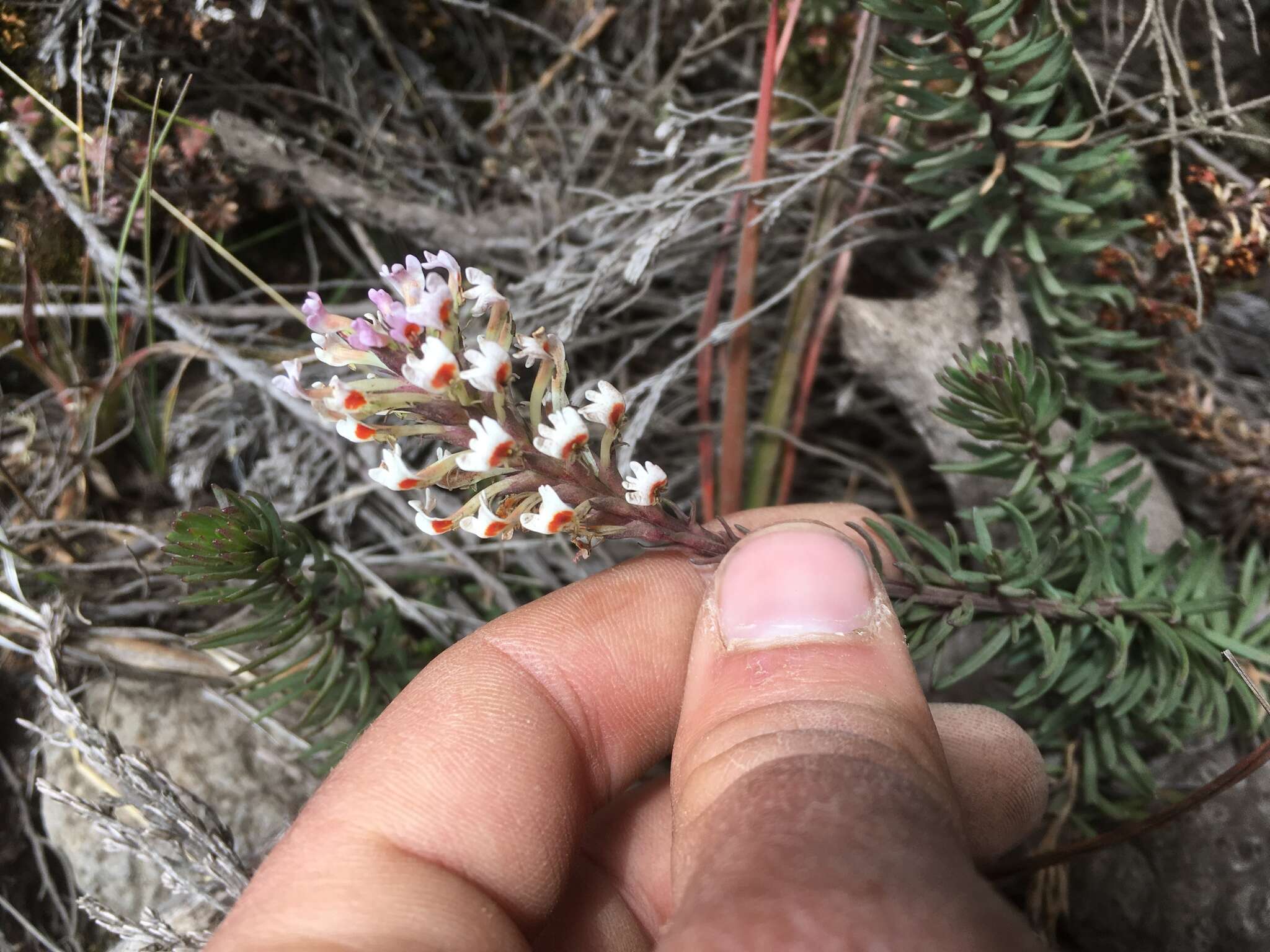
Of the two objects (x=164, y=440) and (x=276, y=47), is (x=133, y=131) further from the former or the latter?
(x=164, y=440)

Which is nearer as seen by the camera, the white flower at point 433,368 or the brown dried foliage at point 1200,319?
the white flower at point 433,368

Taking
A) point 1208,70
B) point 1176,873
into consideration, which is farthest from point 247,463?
point 1208,70

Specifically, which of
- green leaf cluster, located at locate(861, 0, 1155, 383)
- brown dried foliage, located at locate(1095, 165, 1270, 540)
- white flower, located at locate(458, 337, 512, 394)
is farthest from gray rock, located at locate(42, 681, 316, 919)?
brown dried foliage, located at locate(1095, 165, 1270, 540)

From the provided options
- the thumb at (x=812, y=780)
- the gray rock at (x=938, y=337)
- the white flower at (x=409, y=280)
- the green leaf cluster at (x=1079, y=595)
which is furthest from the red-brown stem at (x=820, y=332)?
the white flower at (x=409, y=280)

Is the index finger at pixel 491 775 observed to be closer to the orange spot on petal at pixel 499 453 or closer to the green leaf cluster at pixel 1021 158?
the orange spot on petal at pixel 499 453

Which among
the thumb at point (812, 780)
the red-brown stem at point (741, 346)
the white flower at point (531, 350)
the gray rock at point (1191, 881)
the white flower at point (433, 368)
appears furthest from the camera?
the red-brown stem at point (741, 346)

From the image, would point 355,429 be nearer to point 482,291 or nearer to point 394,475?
point 394,475

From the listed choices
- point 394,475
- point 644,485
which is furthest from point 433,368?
point 644,485
